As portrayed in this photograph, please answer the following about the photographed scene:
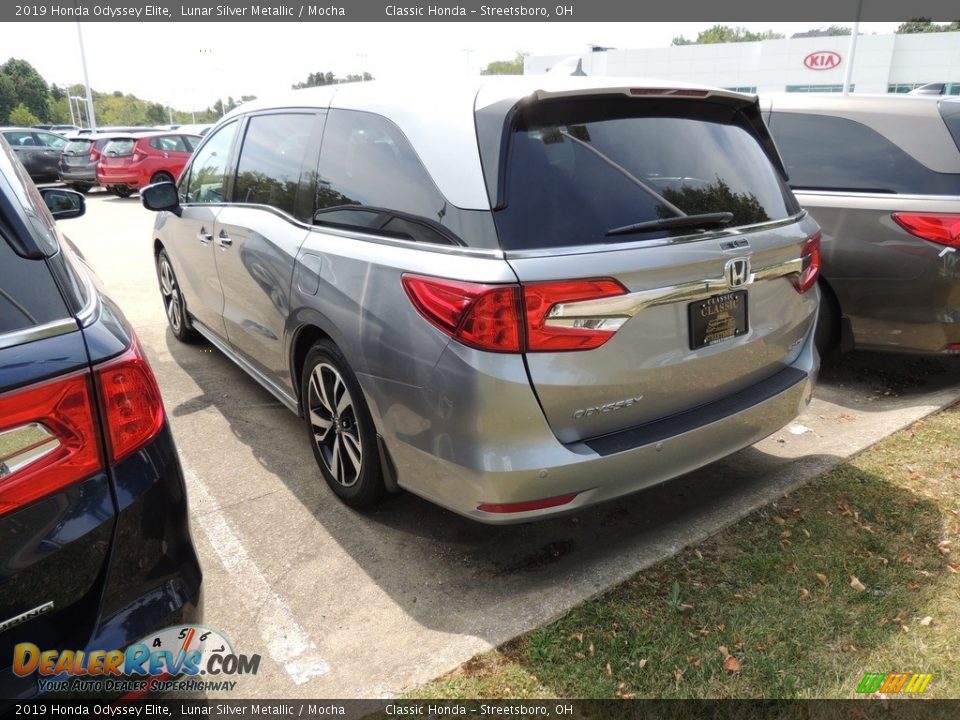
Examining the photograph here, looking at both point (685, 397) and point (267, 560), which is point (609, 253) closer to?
point (685, 397)

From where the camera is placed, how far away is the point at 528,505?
7.97ft

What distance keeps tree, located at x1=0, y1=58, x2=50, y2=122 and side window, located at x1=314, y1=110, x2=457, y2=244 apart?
9071 centimetres

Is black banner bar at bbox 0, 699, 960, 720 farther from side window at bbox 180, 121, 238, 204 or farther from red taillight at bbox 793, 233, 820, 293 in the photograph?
side window at bbox 180, 121, 238, 204

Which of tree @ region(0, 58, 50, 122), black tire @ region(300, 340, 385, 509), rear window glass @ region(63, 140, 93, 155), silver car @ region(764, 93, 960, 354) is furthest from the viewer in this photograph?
tree @ region(0, 58, 50, 122)

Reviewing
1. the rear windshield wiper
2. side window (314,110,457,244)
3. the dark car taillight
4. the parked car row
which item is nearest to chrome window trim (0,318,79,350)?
the dark car taillight

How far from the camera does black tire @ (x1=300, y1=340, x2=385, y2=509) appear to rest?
117 inches

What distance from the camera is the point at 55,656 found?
5.25 feet

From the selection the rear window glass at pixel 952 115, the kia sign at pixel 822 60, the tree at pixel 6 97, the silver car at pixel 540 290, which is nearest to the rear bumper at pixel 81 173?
the silver car at pixel 540 290

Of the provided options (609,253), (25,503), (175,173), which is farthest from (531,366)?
(175,173)

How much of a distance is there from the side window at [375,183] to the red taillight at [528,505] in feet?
3.02

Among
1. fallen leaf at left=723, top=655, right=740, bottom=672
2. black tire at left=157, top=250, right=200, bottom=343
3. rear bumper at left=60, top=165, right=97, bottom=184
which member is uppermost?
black tire at left=157, top=250, right=200, bottom=343

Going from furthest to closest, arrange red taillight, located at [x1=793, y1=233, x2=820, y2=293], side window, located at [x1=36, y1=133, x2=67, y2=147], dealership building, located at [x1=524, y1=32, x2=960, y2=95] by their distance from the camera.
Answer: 1. dealership building, located at [x1=524, y1=32, x2=960, y2=95]
2. side window, located at [x1=36, y1=133, x2=67, y2=147]
3. red taillight, located at [x1=793, y1=233, x2=820, y2=293]

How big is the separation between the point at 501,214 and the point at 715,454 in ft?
4.23

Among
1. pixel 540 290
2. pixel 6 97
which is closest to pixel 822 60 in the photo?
pixel 540 290
